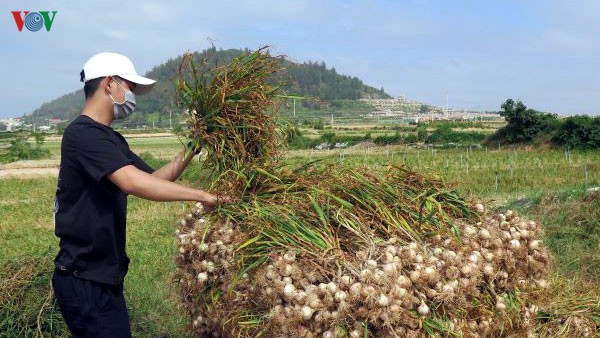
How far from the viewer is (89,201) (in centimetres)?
334

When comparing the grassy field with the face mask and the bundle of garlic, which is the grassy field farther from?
the face mask

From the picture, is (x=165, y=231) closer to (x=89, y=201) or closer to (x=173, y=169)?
(x=173, y=169)

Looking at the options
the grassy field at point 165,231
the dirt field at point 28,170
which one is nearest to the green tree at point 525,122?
the grassy field at point 165,231

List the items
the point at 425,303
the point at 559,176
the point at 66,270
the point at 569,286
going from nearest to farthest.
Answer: the point at 425,303 → the point at 66,270 → the point at 569,286 → the point at 559,176

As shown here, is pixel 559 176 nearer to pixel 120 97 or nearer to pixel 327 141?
pixel 120 97

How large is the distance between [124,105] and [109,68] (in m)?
0.22

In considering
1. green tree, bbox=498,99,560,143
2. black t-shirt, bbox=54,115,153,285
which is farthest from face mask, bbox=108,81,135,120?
green tree, bbox=498,99,560,143

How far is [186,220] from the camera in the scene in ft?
12.5

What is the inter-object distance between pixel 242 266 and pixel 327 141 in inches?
1821

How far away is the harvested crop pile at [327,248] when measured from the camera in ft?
9.32

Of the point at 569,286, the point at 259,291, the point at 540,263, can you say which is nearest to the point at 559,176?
the point at 569,286

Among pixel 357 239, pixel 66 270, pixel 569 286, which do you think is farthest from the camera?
pixel 569 286

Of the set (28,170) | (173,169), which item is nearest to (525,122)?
(28,170)

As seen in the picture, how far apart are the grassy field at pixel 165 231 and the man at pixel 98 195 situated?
699mm
